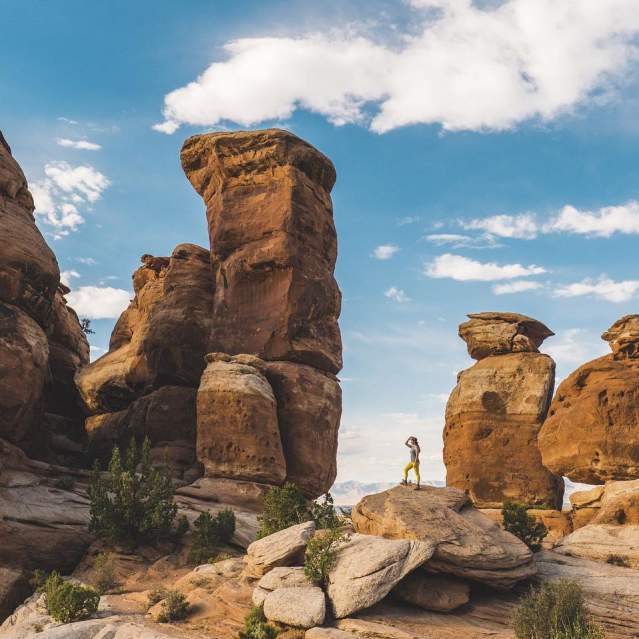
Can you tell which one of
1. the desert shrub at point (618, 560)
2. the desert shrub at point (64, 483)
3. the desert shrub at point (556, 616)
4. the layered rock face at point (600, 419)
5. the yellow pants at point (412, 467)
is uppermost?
the layered rock face at point (600, 419)

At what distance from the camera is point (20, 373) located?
111ft

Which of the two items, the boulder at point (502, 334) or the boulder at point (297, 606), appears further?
the boulder at point (502, 334)

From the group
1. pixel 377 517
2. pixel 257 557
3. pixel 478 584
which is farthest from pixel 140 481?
pixel 478 584

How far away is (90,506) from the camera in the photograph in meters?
30.8

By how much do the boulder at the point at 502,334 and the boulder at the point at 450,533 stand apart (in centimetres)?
2285

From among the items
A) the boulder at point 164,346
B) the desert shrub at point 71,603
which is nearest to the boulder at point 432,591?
the desert shrub at point 71,603

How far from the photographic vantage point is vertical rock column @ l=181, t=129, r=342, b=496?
40219 mm

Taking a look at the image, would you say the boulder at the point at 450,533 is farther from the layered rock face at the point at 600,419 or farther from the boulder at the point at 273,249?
the boulder at the point at 273,249

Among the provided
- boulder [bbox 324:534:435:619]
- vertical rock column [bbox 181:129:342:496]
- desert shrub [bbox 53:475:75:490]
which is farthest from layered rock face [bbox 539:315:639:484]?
desert shrub [bbox 53:475:75:490]

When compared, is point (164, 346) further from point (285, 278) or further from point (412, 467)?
point (412, 467)

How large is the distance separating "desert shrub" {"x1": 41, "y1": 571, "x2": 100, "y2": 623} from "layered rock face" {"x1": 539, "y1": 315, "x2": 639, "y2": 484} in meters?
23.3

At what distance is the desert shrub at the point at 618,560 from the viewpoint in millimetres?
24995

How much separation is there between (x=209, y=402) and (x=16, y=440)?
10.4 metres

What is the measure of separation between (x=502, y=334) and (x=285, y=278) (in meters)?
16.1
